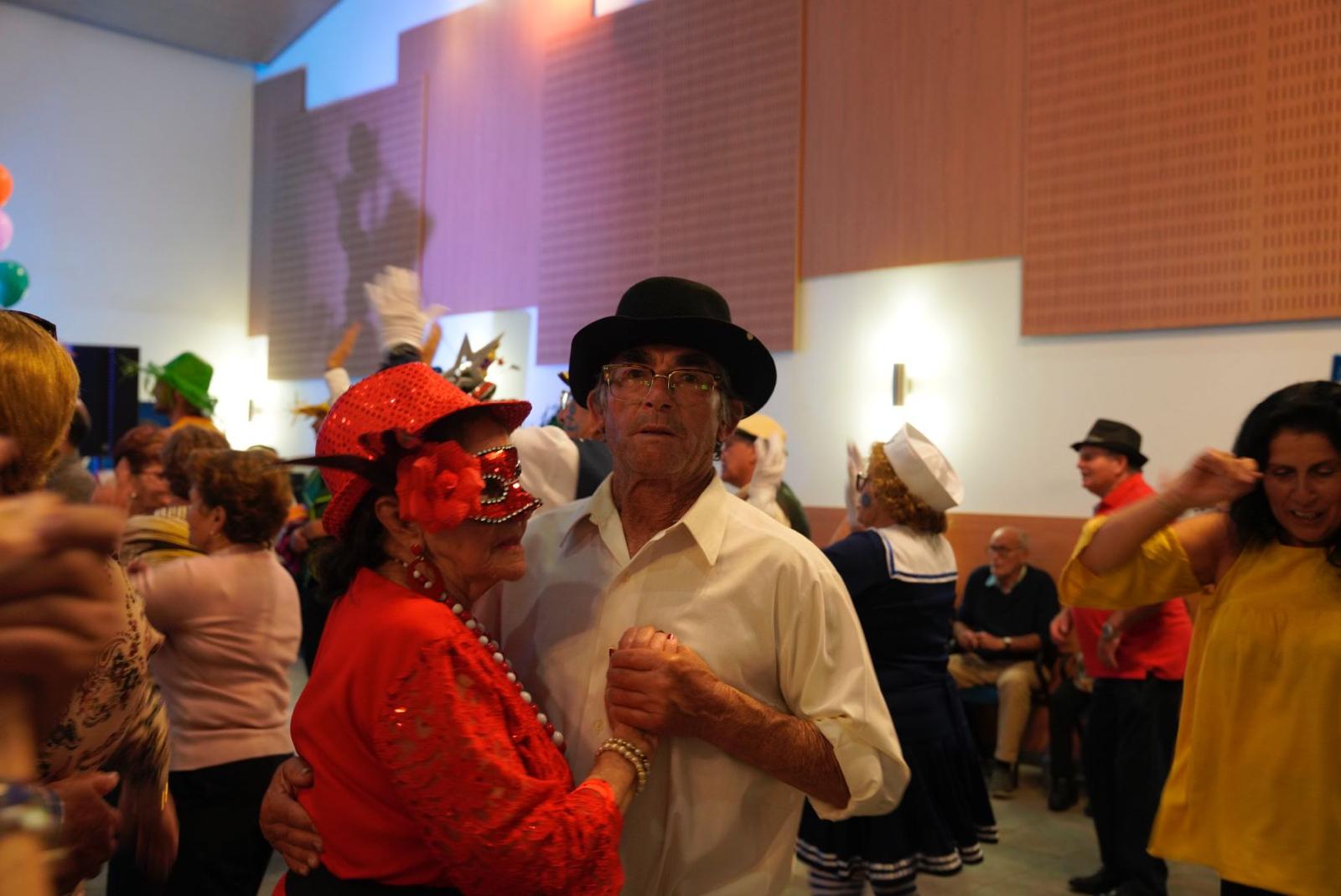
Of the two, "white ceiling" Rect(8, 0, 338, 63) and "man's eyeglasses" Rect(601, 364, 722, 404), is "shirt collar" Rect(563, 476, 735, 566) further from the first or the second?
"white ceiling" Rect(8, 0, 338, 63)

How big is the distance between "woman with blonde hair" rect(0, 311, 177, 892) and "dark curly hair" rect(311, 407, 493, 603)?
0.92 feet

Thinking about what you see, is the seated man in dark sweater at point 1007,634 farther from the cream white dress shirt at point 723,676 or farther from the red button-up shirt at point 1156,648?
the cream white dress shirt at point 723,676

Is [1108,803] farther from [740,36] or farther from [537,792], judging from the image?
[740,36]

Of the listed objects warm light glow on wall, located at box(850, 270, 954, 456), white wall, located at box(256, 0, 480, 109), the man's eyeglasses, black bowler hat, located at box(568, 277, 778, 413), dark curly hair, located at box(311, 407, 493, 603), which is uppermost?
white wall, located at box(256, 0, 480, 109)

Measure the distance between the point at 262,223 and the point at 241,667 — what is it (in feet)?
32.7

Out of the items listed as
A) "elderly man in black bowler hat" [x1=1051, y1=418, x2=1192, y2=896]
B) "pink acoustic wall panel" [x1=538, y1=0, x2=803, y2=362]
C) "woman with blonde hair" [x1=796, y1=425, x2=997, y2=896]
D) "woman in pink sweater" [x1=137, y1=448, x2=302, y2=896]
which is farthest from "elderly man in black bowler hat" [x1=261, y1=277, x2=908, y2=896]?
"pink acoustic wall panel" [x1=538, y1=0, x2=803, y2=362]

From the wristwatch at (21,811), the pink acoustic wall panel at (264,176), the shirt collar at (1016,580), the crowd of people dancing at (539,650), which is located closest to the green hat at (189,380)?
the crowd of people dancing at (539,650)

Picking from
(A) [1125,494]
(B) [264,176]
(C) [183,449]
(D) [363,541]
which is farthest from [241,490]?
(B) [264,176]

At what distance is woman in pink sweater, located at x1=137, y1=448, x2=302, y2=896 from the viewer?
2.73 metres

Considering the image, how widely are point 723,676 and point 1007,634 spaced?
4.84m

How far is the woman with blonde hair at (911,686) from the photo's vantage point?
3.21 meters

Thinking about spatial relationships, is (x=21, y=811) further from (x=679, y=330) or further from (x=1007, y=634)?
(x=1007, y=634)

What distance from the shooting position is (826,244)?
729cm

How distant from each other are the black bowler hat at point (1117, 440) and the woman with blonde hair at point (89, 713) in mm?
4336
